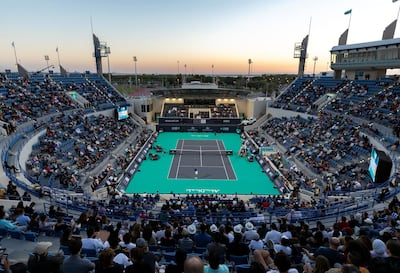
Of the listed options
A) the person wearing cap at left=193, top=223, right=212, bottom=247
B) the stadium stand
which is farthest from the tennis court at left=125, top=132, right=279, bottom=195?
the person wearing cap at left=193, top=223, right=212, bottom=247

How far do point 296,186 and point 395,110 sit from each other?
14.4 meters

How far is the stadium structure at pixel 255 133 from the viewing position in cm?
1719

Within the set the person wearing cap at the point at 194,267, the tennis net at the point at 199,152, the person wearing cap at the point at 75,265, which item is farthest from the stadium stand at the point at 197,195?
the tennis net at the point at 199,152

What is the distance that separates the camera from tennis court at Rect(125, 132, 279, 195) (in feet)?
78.0

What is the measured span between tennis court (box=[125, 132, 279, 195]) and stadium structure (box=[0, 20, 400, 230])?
1.37m

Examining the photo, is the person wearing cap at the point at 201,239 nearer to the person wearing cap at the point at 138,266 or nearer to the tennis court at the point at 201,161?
the person wearing cap at the point at 138,266

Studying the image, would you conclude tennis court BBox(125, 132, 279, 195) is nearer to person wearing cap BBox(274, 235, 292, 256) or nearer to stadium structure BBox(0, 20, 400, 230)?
stadium structure BBox(0, 20, 400, 230)

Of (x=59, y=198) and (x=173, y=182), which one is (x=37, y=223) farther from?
(x=173, y=182)

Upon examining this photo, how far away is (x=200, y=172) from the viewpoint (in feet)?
90.9

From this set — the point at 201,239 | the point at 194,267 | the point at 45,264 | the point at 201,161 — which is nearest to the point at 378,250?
the point at 194,267

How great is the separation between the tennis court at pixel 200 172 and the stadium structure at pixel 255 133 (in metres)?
1.37

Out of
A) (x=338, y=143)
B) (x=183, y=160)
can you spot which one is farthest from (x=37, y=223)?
(x=338, y=143)

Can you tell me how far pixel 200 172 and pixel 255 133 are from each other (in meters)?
18.2

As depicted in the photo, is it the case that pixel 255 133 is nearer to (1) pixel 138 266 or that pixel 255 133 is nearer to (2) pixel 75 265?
(2) pixel 75 265
